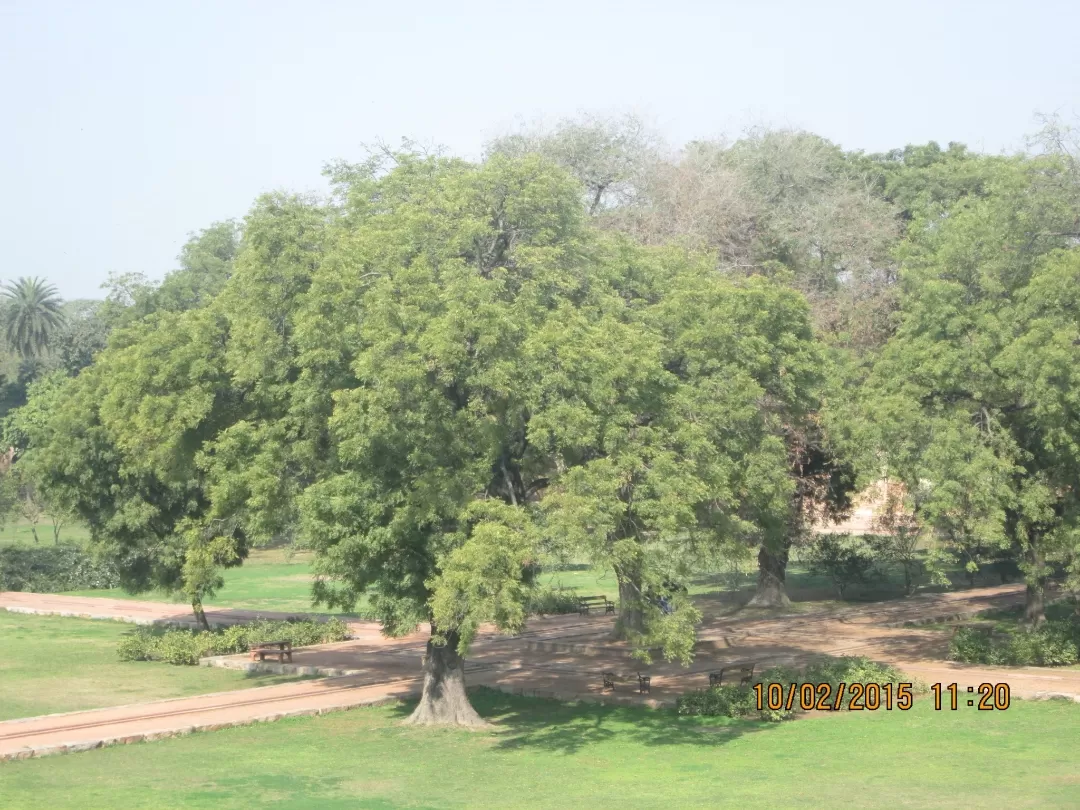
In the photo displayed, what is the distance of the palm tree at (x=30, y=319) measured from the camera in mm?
94812

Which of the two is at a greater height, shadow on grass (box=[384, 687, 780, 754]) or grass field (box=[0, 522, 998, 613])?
grass field (box=[0, 522, 998, 613])

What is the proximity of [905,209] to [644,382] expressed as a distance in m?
36.9

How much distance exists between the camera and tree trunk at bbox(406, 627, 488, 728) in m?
21.1

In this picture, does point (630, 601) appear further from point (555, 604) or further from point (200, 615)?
point (555, 604)

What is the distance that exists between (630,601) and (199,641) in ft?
48.6

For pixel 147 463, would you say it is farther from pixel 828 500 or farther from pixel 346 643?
pixel 828 500

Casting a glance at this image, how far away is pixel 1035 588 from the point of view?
91.0 ft

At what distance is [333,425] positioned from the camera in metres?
18.9

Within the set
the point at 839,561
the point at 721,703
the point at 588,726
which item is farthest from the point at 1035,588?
the point at 588,726

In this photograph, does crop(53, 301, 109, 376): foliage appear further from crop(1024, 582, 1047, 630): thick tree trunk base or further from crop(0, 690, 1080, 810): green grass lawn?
crop(1024, 582, 1047, 630): thick tree trunk base

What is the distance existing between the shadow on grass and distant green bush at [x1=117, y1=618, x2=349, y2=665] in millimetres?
8303
